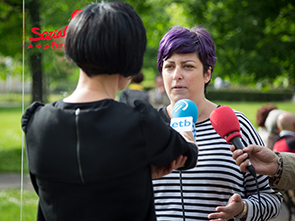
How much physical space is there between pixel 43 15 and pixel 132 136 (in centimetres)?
317

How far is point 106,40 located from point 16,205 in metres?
5.49

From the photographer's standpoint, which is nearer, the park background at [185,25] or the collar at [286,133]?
the park background at [185,25]

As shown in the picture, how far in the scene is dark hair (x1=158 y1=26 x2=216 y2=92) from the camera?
219cm

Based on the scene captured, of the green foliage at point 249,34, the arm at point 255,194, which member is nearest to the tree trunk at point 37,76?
the arm at point 255,194

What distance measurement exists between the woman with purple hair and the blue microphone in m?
0.41

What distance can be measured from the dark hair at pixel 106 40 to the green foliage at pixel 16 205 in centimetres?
256

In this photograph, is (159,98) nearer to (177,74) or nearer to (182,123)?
(177,74)

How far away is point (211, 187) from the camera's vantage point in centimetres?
203

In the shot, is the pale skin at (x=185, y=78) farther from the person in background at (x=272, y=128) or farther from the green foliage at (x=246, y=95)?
the green foliage at (x=246, y=95)

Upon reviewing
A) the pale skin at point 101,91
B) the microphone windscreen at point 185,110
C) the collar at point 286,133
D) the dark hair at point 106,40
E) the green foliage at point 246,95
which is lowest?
the green foliage at point 246,95

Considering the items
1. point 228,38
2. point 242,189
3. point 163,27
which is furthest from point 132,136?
point 163,27

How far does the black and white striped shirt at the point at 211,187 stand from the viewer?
202cm

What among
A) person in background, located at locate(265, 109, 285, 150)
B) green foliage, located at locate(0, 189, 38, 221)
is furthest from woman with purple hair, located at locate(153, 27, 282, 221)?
person in background, located at locate(265, 109, 285, 150)

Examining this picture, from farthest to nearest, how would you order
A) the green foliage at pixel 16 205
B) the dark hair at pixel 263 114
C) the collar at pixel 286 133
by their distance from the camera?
the dark hair at pixel 263 114 → the collar at pixel 286 133 → the green foliage at pixel 16 205
